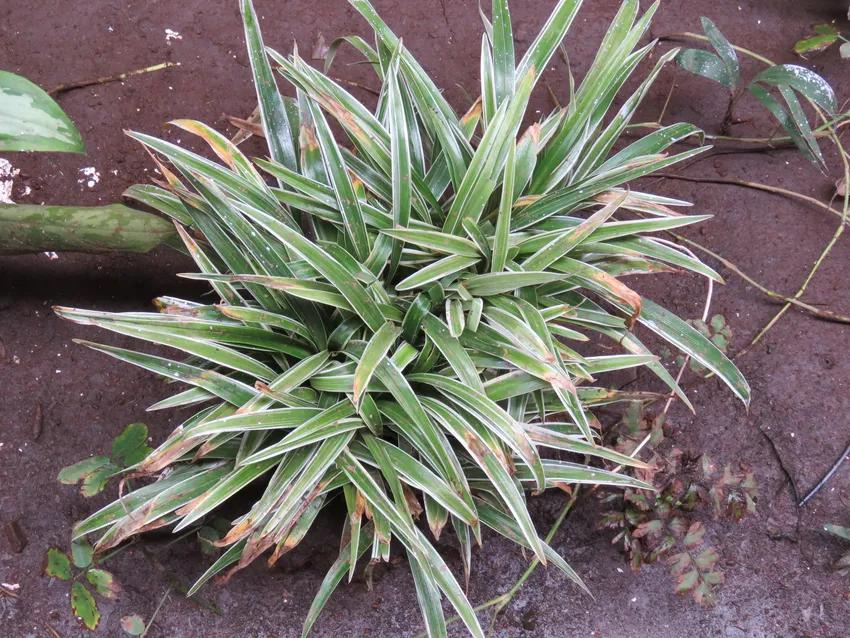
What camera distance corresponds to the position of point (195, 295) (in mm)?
1556

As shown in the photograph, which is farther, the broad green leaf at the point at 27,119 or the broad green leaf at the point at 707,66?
the broad green leaf at the point at 707,66

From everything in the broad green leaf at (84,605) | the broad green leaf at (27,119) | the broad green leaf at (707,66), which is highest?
the broad green leaf at (27,119)

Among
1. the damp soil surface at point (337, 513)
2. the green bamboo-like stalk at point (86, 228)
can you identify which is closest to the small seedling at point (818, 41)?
the damp soil surface at point (337, 513)

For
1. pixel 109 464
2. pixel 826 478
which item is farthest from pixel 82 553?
pixel 826 478

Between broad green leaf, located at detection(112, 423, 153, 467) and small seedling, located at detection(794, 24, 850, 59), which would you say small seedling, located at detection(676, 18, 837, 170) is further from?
broad green leaf, located at detection(112, 423, 153, 467)

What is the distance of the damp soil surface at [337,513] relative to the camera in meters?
1.38

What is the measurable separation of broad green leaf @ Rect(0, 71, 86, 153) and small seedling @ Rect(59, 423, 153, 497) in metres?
0.58

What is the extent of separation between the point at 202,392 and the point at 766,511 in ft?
4.53

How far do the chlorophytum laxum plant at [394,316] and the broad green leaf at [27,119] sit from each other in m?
0.24

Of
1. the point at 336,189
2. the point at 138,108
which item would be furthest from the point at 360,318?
the point at 138,108

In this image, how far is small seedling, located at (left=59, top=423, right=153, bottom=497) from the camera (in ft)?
3.89

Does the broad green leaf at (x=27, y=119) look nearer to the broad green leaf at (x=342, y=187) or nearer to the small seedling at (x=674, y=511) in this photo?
the broad green leaf at (x=342, y=187)

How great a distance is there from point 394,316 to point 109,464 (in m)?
0.65

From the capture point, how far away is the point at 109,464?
1.21 m
